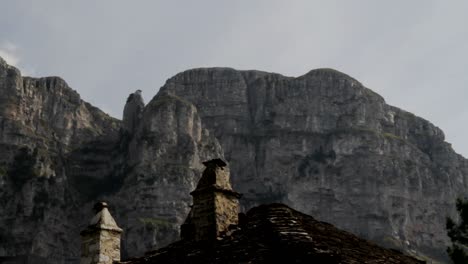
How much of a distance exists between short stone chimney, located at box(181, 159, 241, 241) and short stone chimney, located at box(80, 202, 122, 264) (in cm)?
242

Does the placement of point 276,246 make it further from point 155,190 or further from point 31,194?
point 31,194

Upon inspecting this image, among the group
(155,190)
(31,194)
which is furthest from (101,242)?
(31,194)

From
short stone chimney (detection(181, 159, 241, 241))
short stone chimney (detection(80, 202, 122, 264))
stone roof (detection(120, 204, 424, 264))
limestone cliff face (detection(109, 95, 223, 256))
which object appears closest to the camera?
stone roof (detection(120, 204, 424, 264))

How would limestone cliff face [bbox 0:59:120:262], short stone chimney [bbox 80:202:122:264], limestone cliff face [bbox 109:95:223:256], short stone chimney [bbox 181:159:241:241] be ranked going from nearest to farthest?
short stone chimney [bbox 181:159:241:241] < short stone chimney [bbox 80:202:122:264] < limestone cliff face [bbox 0:59:120:262] < limestone cliff face [bbox 109:95:223:256]

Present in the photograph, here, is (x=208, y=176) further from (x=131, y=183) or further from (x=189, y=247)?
(x=131, y=183)

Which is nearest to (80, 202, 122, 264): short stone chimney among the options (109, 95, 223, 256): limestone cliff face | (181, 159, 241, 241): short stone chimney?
(181, 159, 241, 241): short stone chimney

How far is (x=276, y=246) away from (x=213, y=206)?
2.22m

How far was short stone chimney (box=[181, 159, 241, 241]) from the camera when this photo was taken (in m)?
18.9

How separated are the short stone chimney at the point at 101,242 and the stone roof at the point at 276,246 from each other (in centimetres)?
71

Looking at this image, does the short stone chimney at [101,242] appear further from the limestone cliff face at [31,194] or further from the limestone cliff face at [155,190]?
the limestone cliff face at [31,194]

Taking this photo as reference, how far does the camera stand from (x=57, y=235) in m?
181

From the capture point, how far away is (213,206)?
1891 cm

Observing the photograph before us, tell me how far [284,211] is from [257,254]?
8.12 feet

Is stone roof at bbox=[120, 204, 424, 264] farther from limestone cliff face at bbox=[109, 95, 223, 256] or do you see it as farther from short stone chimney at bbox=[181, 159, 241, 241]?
limestone cliff face at bbox=[109, 95, 223, 256]
